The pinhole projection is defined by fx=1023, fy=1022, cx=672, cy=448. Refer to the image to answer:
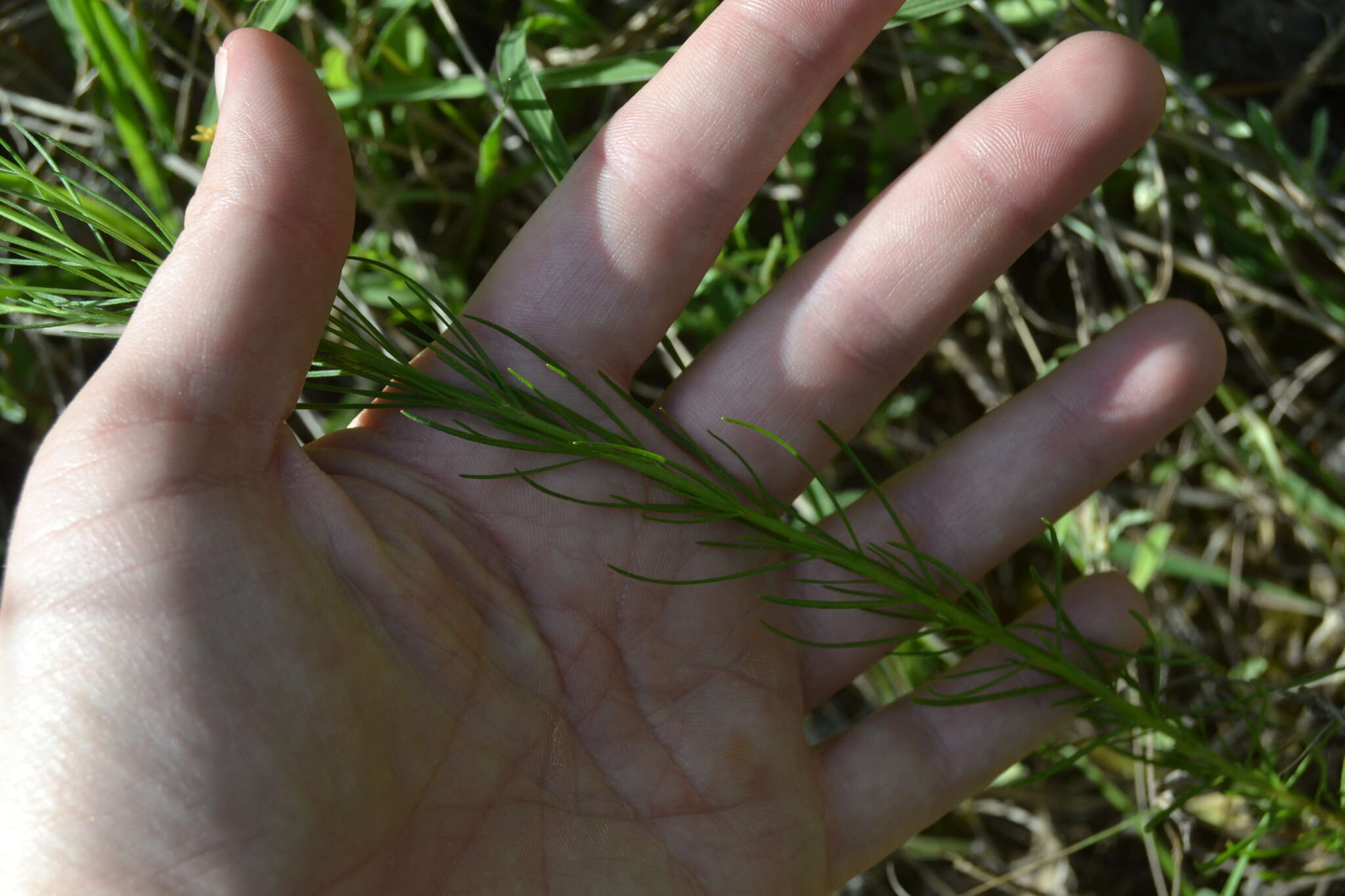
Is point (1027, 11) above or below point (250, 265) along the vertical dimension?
above

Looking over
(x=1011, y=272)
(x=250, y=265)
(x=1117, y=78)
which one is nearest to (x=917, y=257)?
(x=1117, y=78)

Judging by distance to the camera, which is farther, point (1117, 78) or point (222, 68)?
point (1117, 78)

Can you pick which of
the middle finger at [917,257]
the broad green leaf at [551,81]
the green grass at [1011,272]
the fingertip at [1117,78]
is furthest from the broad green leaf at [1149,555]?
the broad green leaf at [551,81]

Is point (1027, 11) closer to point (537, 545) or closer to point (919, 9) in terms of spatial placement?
point (919, 9)

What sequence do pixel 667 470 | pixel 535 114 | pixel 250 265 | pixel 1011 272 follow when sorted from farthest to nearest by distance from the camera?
pixel 1011 272
pixel 535 114
pixel 667 470
pixel 250 265

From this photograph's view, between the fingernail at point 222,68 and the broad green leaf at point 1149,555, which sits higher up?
the fingernail at point 222,68

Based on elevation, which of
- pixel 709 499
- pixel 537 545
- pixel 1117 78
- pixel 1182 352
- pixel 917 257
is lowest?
pixel 537 545

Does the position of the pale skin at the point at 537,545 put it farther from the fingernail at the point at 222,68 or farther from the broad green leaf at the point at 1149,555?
the broad green leaf at the point at 1149,555
